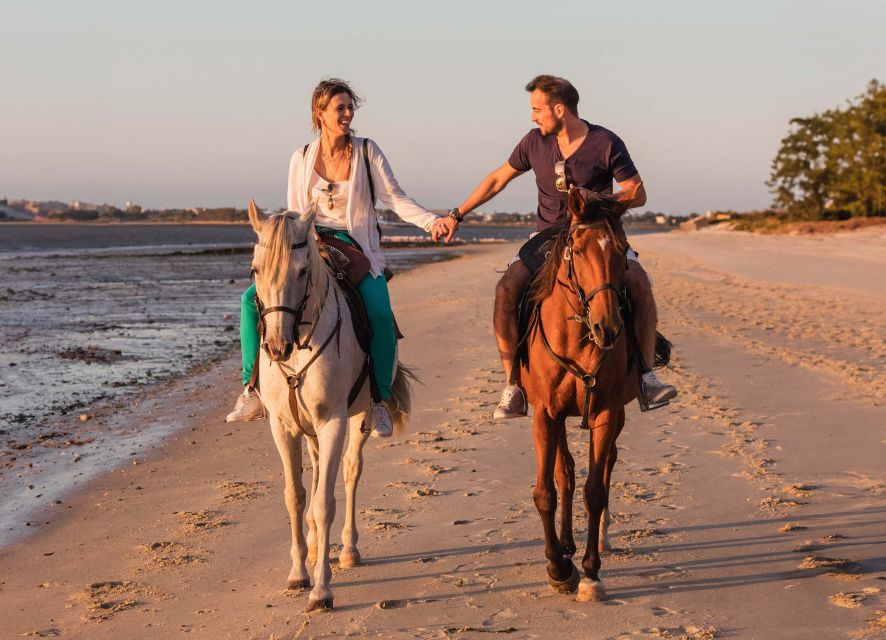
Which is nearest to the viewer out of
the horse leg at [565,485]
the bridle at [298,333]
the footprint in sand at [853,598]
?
the footprint in sand at [853,598]

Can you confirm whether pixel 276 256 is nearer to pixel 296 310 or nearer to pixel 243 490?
pixel 296 310

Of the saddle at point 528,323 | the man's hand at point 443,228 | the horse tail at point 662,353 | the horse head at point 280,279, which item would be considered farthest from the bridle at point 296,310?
the horse tail at point 662,353

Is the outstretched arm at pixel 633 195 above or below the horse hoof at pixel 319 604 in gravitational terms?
above

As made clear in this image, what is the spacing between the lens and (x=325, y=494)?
6.25 meters

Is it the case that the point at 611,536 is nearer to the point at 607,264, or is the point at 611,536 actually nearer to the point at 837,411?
the point at 607,264

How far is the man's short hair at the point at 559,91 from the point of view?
6.65 m

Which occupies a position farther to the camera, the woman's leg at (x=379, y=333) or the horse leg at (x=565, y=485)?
the woman's leg at (x=379, y=333)

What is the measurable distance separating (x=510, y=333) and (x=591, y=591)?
1.64m

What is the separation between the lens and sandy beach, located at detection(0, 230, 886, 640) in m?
5.80

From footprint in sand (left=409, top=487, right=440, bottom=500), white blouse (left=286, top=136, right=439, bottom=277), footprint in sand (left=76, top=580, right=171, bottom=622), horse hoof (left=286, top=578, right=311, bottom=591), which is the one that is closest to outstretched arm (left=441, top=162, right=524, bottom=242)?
white blouse (left=286, top=136, right=439, bottom=277)

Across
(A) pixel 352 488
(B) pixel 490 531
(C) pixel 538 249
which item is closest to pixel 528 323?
(C) pixel 538 249

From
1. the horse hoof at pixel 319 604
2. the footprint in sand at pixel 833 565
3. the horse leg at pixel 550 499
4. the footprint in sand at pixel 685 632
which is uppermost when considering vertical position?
the horse leg at pixel 550 499

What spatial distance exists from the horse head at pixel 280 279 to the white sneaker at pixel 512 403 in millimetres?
1495

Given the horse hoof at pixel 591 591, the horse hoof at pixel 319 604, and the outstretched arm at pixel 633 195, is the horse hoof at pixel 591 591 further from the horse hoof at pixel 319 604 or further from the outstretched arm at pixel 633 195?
the outstretched arm at pixel 633 195
